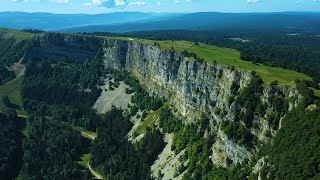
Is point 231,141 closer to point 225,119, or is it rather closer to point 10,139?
point 225,119

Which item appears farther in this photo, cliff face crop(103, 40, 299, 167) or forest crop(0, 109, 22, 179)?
forest crop(0, 109, 22, 179)

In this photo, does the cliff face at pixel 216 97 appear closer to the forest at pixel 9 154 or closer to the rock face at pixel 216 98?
the rock face at pixel 216 98

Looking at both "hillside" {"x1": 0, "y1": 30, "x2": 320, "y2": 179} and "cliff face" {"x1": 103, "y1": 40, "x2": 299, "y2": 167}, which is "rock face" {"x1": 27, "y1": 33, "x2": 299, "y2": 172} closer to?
"cliff face" {"x1": 103, "y1": 40, "x2": 299, "y2": 167}

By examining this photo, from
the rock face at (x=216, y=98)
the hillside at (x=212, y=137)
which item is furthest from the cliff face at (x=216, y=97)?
the hillside at (x=212, y=137)

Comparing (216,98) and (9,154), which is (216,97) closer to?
(216,98)

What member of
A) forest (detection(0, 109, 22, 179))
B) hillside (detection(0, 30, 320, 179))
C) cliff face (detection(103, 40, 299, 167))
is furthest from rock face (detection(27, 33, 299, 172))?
forest (detection(0, 109, 22, 179))

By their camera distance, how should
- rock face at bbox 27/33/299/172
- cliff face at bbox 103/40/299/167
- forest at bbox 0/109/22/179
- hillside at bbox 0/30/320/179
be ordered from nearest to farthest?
hillside at bbox 0/30/320/179 → rock face at bbox 27/33/299/172 → cliff face at bbox 103/40/299/167 → forest at bbox 0/109/22/179

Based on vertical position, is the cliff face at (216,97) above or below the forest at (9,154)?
above

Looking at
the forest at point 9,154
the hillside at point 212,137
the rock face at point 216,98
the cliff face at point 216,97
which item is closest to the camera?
the hillside at point 212,137

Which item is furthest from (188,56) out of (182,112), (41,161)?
(41,161)

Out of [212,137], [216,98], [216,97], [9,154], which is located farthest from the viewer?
[9,154]

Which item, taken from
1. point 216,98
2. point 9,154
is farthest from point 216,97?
point 9,154
